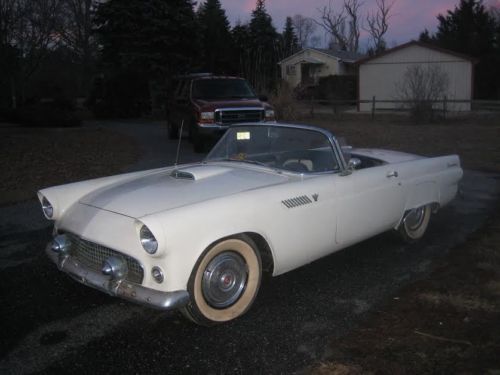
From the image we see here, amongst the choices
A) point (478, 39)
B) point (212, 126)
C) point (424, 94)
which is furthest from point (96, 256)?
point (478, 39)

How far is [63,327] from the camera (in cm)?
351

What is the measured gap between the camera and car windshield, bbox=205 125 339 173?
454cm

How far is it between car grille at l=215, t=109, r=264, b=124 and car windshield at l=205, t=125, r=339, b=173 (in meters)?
6.81

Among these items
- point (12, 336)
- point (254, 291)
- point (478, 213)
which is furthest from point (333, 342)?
point (478, 213)

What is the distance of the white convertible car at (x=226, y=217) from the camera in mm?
3264

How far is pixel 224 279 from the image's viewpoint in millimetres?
3551

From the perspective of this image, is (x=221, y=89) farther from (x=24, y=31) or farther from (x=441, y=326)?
(x=24, y=31)

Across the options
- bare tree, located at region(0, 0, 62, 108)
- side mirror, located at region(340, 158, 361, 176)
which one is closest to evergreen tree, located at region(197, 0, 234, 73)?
bare tree, located at region(0, 0, 62, 108)

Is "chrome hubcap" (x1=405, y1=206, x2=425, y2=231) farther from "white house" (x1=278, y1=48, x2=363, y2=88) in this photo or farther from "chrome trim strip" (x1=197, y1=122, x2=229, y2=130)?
"white house" (x1=278, y1=48, x2=363, y2=88)

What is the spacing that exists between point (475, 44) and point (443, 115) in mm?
19948

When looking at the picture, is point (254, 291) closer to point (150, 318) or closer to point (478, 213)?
point (150, 318)

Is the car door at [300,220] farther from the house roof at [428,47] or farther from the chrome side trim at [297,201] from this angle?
the house roof at [428,47]

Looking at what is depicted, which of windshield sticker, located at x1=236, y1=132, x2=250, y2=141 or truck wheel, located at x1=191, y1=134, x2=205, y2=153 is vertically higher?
windshield sticker, located at x1=236, y1=132, x2=250, y2=141

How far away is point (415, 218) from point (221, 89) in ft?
27.5
